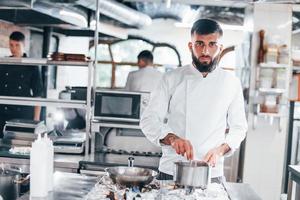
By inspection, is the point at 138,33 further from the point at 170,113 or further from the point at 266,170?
the point at 170,113

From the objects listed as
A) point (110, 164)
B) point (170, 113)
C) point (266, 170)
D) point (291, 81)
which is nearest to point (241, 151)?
point (266, 170)

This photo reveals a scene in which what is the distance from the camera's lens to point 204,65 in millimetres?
2326

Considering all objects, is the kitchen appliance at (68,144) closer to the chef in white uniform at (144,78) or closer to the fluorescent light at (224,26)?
the chef in white uniform at (144,78)

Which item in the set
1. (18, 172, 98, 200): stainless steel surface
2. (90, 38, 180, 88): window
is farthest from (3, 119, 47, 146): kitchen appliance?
(90, 38, 180, 88): window

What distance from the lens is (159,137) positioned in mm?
2273

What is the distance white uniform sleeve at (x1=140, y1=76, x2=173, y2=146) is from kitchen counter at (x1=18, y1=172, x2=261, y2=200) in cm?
39

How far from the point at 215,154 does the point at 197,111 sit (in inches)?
13.4

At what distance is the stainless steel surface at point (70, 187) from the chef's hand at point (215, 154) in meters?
0.59

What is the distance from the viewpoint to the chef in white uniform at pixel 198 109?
90.7 inches

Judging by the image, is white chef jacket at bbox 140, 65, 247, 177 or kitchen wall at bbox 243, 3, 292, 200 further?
kitchen wall at bbox 243, 3, 292, 200

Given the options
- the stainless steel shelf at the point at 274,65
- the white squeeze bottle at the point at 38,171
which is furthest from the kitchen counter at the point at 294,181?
the white squeeze bottle at the point at 38,171

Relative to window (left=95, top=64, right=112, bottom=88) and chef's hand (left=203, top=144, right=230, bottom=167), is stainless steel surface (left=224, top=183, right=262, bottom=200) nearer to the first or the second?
chef's hand (left=203, top=144, right=230, bottom=167)

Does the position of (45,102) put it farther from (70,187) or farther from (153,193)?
(153,193)

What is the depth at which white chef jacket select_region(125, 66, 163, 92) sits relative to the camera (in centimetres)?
532
